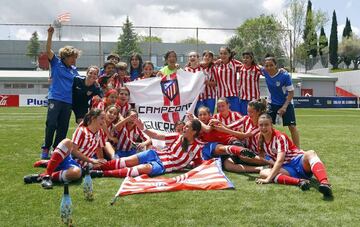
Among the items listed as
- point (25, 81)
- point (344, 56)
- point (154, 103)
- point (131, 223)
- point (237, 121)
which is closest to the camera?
point (131, 223)

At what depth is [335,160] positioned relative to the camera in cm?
772

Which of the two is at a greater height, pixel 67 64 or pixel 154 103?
pixel 67 64

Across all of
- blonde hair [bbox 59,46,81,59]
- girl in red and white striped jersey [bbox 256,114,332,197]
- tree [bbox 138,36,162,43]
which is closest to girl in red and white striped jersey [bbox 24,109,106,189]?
blonde hair [bbox 59,46,81,59]

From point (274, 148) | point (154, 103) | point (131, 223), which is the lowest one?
point (131, 223)

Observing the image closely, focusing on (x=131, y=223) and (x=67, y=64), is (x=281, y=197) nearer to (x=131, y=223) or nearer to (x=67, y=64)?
(x=131, y=223)

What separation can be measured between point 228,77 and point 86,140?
3884mm

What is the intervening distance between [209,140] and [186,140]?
770 millimetres

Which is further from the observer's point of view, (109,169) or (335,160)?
(335,160)

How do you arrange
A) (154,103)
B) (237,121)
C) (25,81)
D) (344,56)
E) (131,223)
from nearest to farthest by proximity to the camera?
(131,223) < (237,121) < (154,103) < (25,81) < (344,56)

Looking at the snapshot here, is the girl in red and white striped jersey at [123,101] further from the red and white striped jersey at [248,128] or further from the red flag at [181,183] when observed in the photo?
the red flag at [181,183]

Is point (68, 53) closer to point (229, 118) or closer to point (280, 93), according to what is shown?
point (229, 118)

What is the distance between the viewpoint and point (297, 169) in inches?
227

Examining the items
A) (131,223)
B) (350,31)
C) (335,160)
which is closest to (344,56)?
(350,31)

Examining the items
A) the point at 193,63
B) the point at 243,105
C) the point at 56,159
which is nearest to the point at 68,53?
the point at 56,159
